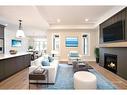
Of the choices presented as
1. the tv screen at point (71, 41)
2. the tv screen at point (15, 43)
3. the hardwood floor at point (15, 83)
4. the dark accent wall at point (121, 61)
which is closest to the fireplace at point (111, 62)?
the dark accent wall at point (121, 61)

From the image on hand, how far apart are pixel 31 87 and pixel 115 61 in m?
3.88

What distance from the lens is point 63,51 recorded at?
39.0 feet

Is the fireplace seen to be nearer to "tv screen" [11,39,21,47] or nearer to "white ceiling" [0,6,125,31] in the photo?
"white ceiling" [0,6,125,31]

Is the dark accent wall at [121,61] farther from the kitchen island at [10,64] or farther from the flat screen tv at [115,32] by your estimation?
the kitchen island at [10,64]

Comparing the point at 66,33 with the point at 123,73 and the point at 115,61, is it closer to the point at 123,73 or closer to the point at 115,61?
the point at 115,61

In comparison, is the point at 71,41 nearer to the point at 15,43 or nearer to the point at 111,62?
the point at 15,43

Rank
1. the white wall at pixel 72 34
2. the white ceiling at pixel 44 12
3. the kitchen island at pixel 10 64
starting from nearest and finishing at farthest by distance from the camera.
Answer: the white ceiling at pixel 44 12 → the kitchen island at pixel 10 64 → the white wall at pixel 72 34

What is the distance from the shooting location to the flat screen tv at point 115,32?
570cm

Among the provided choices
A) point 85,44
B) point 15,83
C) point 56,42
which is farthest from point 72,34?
point 15,83

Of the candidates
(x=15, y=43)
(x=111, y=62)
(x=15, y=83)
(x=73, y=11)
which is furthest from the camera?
(x=15, y=43)

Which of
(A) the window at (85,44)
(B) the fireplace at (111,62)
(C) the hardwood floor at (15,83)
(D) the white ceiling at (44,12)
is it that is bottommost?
(C) the hardwood floor at (15,83)

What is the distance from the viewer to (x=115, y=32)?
21.0ft

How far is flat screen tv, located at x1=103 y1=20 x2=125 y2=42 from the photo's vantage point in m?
5.70
